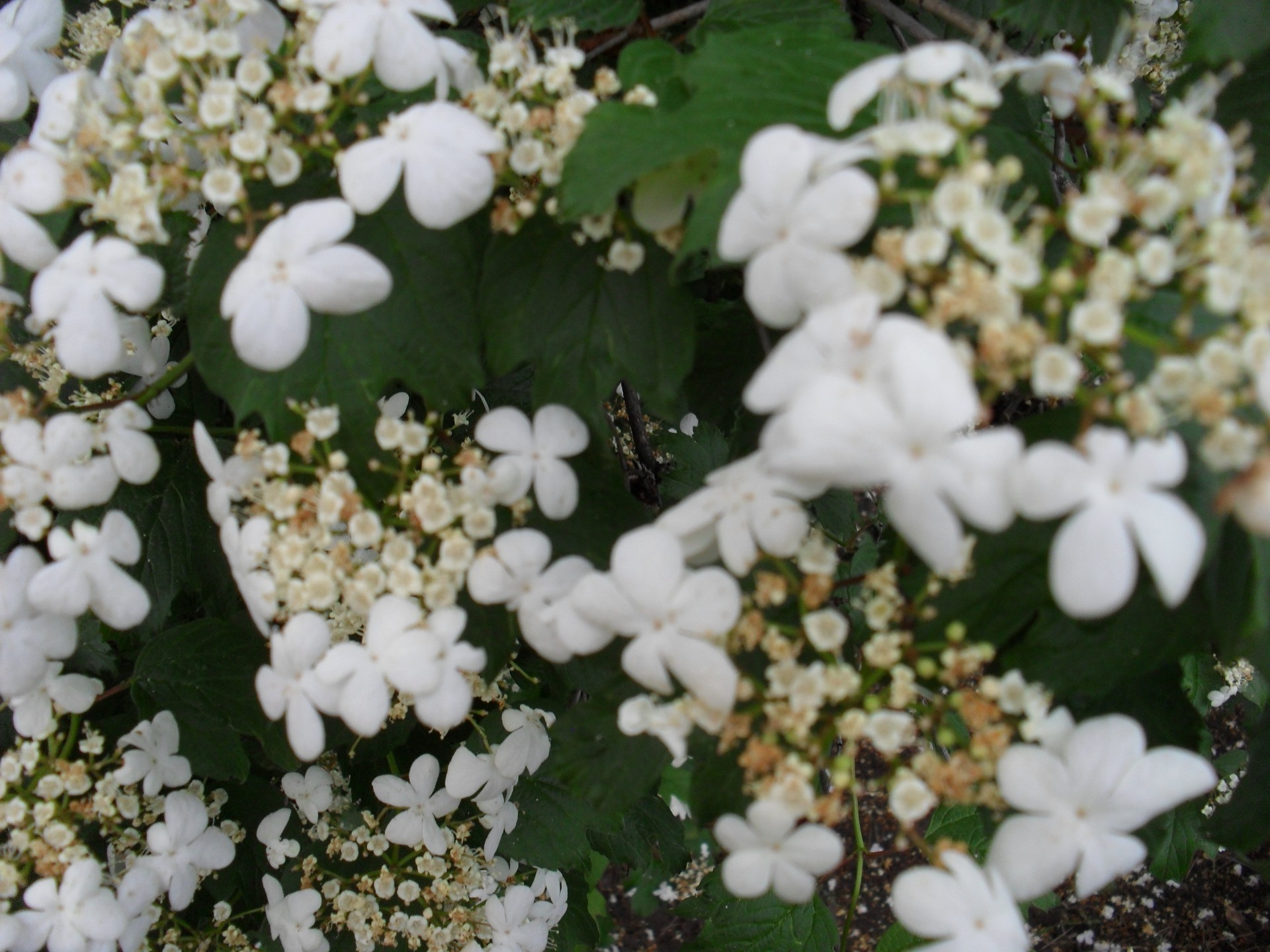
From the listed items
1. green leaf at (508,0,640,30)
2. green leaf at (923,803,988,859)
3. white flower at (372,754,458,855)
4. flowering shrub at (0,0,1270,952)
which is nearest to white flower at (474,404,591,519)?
flowering shrub at (0,0,1270,952)

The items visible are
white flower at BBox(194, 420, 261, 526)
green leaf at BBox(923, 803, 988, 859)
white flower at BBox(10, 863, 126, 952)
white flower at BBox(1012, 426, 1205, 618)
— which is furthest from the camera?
green leaf at BBox(923, 803, 988, 859)

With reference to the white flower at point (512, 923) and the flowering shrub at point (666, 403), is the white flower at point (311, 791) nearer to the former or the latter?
the flowering shrub at point (666, 403)

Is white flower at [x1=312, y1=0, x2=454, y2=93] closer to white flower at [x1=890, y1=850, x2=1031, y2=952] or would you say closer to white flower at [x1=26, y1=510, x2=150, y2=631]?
white flower at [x1=26, y1=510, x2=150, y2=631]

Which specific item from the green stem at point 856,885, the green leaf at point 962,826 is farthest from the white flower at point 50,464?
the green leaf at point 962,826

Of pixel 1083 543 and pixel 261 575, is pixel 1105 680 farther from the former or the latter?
pixel 261 575

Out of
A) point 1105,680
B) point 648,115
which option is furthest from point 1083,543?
point 648,115

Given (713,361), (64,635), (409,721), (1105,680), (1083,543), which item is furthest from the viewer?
(409,721)

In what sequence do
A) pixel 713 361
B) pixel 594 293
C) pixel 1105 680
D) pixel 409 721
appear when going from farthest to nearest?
pixel 409 721
pixel 713 361
pixel 594 293
pixel 1105 680
